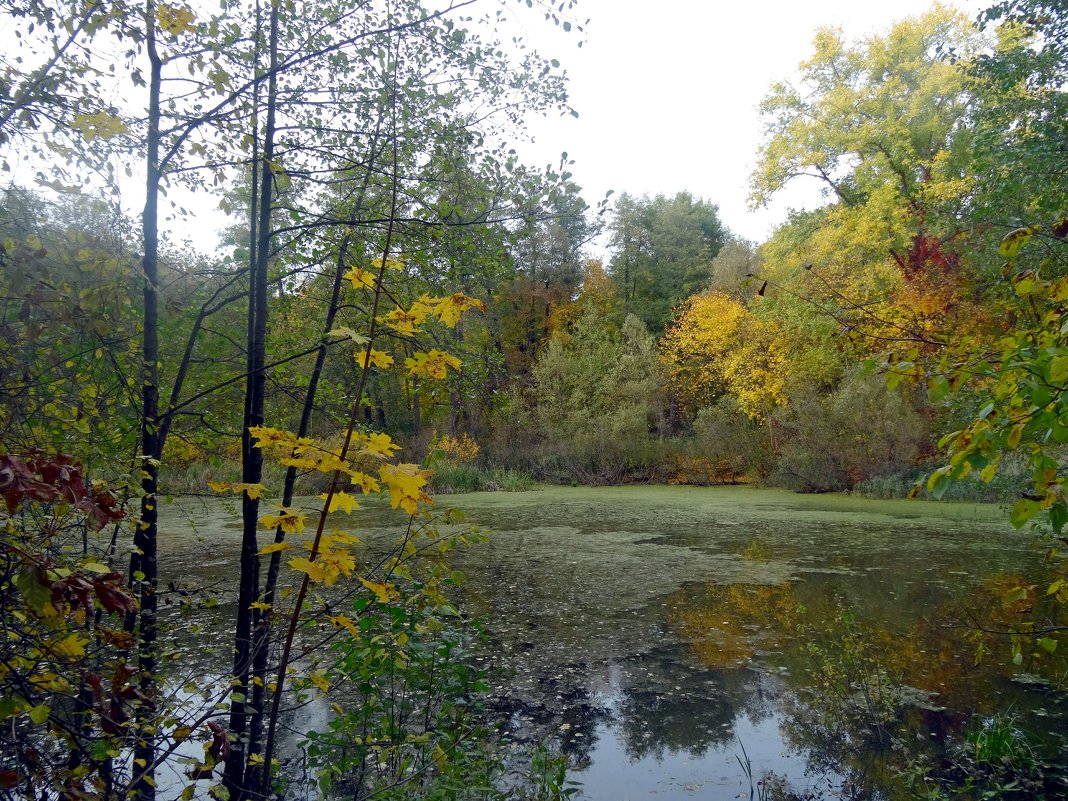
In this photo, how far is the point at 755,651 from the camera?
473 cm

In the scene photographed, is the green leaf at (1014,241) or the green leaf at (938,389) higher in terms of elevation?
the green leaf at (1014,241)

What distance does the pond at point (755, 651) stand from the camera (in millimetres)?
3312

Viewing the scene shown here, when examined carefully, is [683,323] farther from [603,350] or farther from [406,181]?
[406,181]

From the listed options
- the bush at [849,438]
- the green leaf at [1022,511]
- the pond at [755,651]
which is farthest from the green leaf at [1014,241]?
the bush at [849,438]

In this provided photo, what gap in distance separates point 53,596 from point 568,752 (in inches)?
118

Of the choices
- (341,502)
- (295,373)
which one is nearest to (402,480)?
(341,502)

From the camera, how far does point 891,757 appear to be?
10.6ft

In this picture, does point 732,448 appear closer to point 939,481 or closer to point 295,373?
point 295,373

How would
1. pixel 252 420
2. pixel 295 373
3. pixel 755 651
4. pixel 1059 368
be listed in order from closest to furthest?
1. pixel 1059 368
2. pixel 252 420
3. pixel 295 373
4. pixel 755 651

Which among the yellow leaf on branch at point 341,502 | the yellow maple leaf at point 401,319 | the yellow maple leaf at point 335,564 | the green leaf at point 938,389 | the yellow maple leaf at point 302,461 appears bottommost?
the yellow maple leaf at point 335,564

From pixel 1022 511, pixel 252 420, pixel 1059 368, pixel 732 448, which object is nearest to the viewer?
pixel 1059 368

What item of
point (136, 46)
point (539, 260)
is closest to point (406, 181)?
point (136, 46)

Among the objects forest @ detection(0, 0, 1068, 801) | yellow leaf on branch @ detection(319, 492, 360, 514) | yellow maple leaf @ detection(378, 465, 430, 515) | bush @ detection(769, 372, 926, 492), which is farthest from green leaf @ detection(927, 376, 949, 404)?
bush @ detection(769, 372, 926, 492)

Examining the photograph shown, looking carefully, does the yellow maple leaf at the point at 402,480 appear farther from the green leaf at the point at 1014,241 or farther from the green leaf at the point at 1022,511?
the green leaf at the point at 1014,241
